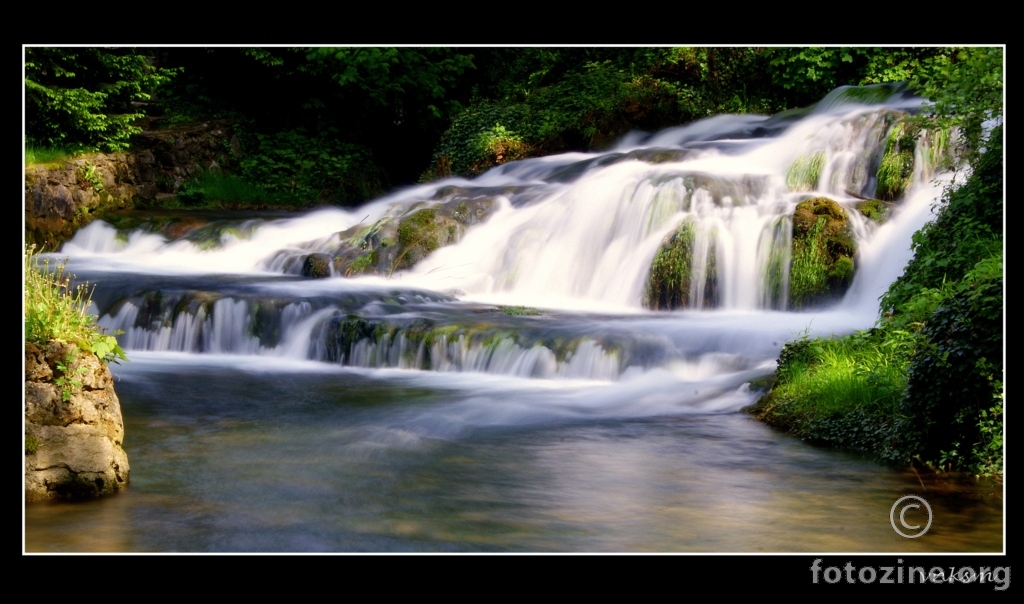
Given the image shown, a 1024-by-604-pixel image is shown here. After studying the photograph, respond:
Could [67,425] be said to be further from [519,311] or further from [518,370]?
[519,311]

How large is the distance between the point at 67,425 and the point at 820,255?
959 centimetres

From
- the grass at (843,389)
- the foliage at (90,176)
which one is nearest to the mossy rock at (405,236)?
the foliage at (90,176)

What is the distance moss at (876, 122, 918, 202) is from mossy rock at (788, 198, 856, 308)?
5.21ft

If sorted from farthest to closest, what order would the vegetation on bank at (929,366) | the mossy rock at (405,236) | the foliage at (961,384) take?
1. the mossy rock at (405,236)
2. the vegetation on bank at (929,366)
3. the foliage at (961,384)

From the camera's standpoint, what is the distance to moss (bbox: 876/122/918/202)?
563 inches

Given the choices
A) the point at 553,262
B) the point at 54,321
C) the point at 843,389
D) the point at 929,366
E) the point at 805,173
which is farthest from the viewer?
the point at 805,173

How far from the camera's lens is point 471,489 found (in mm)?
6797

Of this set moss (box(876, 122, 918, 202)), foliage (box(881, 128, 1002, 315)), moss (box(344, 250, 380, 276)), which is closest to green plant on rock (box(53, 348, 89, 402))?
foliage (box(881, 128, 1002, 315))

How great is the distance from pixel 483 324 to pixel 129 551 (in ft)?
21.0

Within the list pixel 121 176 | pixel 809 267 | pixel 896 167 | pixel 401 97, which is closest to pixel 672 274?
pixel 809 267

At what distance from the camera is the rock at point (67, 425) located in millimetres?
5855

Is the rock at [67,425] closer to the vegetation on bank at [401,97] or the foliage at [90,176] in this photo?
the vegetation on bank at [401,97]

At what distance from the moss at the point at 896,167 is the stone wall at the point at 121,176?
1403 centimetres

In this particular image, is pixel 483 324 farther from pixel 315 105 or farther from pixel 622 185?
pixel 315 105
